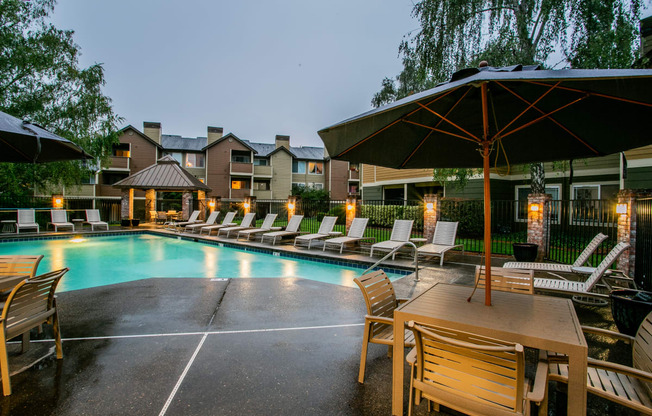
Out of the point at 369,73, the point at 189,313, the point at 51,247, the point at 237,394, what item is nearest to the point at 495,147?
the point at 237,394

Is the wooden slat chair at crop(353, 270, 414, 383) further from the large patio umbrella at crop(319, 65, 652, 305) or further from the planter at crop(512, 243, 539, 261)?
the planter at crop(512, 243, 539, 261)

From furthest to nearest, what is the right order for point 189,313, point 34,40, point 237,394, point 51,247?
point 34,40 → point 51,247 → point 189,313 → point 237,394

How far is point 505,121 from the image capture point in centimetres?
334

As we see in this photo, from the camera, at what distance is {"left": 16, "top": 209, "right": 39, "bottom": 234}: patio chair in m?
13.9

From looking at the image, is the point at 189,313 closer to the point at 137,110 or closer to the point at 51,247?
the point at 51,247

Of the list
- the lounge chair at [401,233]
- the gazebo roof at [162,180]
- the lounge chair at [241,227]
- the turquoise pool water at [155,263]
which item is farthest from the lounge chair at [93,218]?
the lounge chair at [401,233]

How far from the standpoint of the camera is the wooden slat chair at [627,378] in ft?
5.72

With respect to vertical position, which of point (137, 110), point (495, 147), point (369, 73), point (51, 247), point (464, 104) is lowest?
point (51, 247)

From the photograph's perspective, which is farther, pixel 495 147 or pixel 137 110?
pixel 137 110

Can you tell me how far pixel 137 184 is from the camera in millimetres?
17844

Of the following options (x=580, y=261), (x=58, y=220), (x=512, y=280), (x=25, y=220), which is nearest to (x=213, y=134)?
(x=58, y=220)

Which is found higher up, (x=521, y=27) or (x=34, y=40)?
(x=34, y=40)

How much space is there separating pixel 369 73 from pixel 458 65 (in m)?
89.1

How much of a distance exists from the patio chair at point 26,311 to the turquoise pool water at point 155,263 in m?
4.75
